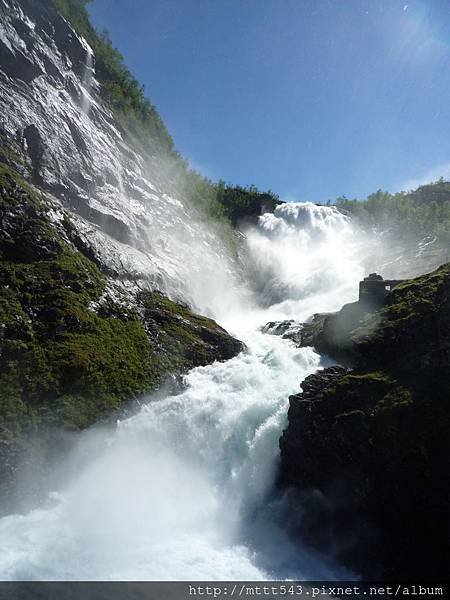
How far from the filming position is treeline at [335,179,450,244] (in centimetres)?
7575

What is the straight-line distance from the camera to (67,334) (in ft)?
90.7

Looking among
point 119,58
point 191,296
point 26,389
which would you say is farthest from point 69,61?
point 26,389

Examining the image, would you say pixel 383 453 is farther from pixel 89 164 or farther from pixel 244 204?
pixel 244 204

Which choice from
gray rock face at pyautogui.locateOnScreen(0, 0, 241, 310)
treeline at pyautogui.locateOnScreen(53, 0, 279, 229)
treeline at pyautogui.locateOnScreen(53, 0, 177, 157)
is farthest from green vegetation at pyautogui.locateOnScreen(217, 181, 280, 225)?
gray rock face at pyautogui.locateOnScreen(0, 0, 241, 310)

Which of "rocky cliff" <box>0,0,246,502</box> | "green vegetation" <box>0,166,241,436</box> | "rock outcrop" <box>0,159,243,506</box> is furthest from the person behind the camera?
"rocky cliff" <box>0,0,246,502</box>

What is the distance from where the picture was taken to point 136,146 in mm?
66750

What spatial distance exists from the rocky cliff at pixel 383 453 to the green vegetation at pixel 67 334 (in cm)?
1239

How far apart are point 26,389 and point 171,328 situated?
1408cm

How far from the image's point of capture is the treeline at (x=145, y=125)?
72188 millimetres

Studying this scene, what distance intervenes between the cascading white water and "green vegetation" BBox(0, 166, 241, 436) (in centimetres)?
228

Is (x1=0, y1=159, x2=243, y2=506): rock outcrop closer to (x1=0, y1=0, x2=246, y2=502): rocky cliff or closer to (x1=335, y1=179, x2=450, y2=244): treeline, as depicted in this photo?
(x1=0, y1=0, x2=246, y2=502): rocky cliff

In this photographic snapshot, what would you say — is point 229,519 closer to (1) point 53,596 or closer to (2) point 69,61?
(1) point 53,596

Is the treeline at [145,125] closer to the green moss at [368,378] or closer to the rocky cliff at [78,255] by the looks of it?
the rocky cliff at [78,255]

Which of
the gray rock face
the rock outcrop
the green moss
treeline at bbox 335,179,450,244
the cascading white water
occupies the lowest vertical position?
the cascading white water
